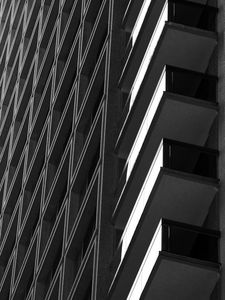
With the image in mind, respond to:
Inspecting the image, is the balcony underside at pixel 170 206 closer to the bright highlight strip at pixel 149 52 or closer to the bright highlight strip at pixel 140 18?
the bright highlight strip at pixel 149 52

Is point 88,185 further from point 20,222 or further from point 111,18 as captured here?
point 20,222

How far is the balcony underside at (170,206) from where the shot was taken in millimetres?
30859

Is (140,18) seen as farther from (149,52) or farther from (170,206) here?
(170,206)

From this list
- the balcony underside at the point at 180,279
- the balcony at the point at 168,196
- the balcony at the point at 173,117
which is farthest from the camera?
the balcony at the point at 173,117

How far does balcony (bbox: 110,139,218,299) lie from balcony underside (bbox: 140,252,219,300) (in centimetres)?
173

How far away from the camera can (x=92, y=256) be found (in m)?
37.8

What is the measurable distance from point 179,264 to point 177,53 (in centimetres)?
748

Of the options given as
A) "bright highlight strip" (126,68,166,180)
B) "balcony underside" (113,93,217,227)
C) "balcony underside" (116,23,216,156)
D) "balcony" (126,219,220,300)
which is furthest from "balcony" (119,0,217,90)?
"balcony" (126,219,220,300)

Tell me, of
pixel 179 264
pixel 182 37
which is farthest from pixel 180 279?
pixel 182 37

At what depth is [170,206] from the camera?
31828mm

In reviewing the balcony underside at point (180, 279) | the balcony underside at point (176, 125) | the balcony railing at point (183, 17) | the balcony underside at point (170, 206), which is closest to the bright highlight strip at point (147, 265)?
the balcony underside at point (180, 279)

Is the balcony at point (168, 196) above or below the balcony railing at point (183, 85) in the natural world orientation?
below

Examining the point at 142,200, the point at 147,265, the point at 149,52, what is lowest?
the point at 147,265

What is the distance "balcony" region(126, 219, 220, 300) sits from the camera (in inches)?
1157
